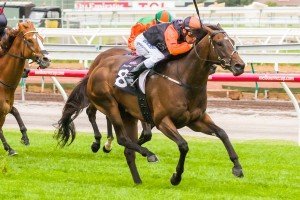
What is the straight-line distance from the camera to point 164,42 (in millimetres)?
9641

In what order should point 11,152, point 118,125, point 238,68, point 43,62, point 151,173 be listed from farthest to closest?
point 11,152 < point 43,62 < point 151,173 < point 118,125 < point 238,68

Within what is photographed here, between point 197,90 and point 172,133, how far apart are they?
1.62 feet

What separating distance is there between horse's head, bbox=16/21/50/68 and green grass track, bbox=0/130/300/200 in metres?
1.18

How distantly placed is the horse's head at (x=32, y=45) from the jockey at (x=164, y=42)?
4.24ft

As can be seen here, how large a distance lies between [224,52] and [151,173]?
1799 millimetres

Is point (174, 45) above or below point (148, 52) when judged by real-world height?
above

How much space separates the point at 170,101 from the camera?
916 cm

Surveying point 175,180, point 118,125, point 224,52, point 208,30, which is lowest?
point 175,180

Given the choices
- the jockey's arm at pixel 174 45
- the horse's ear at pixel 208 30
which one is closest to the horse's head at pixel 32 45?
the jockey's arm at pixel 174 45

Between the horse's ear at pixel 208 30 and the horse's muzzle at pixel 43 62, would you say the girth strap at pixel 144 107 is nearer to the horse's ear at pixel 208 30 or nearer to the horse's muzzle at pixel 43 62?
the horse's ear at pixel 208 30

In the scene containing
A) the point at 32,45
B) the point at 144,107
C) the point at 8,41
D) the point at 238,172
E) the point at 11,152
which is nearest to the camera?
the point at 238,172

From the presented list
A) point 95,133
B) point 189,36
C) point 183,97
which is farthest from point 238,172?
point 95,133

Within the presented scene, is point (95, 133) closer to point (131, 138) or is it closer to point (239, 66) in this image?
point (131, 138)

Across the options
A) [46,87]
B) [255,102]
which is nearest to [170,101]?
[255,102]
